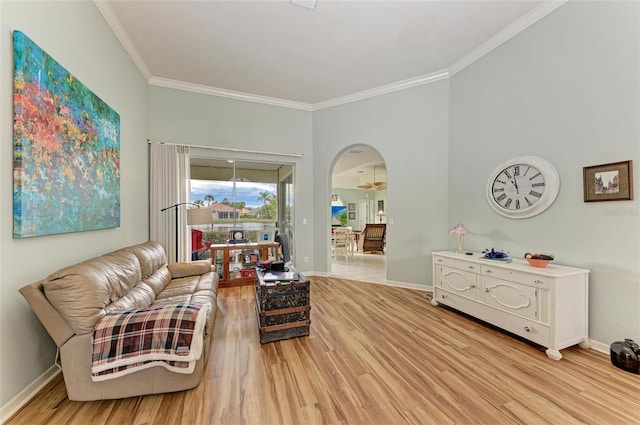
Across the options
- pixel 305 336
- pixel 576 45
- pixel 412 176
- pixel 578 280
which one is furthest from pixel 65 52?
pixel 578 280

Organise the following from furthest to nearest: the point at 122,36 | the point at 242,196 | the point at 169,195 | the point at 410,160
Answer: the point at 242,196, the point at 410,160, the point at 169,195, the point at 122,36

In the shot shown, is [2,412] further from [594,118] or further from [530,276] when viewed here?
[594,118]

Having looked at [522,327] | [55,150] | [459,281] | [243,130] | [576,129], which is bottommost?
[522,327]

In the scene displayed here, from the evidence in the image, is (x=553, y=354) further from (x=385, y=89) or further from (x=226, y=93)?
(x=226, y=93)

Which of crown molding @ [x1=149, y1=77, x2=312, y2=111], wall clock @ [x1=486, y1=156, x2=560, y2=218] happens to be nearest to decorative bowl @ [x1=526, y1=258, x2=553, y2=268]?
wall clock @ [x1=486, y1=156, x2=560, y2=218]

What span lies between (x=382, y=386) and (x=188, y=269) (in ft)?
9.37

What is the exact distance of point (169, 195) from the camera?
4.04 meters

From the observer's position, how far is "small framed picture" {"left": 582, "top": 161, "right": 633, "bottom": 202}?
2144 mm

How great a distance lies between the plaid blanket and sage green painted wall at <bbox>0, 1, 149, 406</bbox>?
55cm

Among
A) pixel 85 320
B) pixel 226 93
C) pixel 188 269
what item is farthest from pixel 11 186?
pixel 226 93

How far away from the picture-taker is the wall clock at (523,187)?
8.87ft

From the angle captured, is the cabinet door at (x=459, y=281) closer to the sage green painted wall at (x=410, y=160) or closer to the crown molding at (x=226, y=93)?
the sage green painted wall at (x=410, y=160)

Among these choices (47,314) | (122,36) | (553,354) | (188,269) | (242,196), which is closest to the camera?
(47,314)

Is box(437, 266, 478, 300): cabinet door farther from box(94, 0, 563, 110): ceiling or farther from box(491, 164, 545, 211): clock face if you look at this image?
box(94, 0, 563, 110): ceiling
